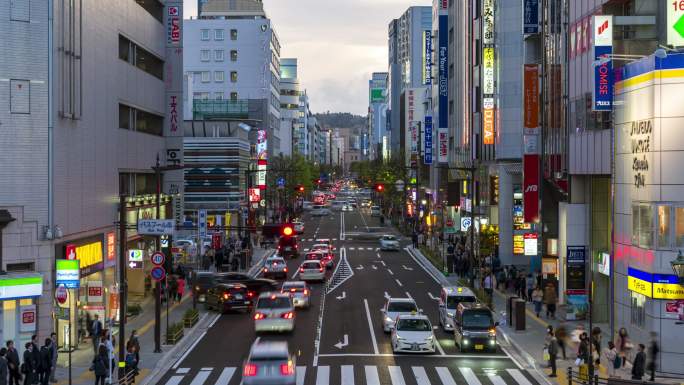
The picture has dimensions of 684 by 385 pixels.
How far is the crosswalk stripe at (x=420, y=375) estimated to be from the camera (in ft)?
90.8

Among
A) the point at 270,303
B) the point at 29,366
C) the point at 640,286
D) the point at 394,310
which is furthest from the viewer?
the point at 394,310

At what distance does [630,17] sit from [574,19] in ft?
21.4

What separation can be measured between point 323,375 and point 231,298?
15848 mm

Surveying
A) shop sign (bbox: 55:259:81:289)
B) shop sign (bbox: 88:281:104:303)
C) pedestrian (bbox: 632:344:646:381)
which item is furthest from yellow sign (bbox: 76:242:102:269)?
pedestrian (bbox: 632:344:646:381)

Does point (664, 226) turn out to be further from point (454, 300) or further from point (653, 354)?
point (454, 300)

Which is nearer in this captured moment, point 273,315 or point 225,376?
point 225,376

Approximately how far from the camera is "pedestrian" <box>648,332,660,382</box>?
26922mm

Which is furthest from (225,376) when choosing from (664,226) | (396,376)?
(664,226)

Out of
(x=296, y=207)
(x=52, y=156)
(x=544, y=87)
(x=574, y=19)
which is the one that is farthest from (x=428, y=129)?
(x=52, y=156)

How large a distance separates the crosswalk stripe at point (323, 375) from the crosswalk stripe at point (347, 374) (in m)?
0.54

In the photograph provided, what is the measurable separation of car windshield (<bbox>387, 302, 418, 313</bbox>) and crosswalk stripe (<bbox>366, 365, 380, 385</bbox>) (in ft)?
22.9

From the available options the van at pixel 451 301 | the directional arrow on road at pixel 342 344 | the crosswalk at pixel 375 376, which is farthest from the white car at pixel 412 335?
the van at pixel 451 301

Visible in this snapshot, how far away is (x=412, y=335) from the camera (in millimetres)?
32438

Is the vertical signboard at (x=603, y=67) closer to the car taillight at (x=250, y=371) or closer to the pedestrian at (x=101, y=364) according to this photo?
the car taillight at (x=250, y=371)
